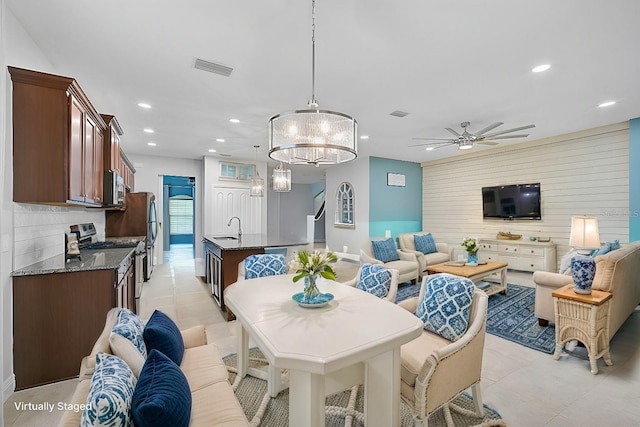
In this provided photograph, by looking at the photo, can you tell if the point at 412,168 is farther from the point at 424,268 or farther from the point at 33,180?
the point at 33,180

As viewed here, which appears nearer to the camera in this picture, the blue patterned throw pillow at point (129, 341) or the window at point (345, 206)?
the blue patterned throw pillow at point (129, 341)

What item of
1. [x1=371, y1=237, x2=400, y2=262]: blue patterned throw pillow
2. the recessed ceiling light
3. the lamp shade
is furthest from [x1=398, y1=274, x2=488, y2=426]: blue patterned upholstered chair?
[x1=371, y1=237, x2=400, y2=262]: blue patterned throw pillow

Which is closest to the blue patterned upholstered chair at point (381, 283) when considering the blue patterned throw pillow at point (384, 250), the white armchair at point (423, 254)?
the blue patterned throw pillow at point (384, 250)

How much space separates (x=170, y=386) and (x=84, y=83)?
3493 millimetres

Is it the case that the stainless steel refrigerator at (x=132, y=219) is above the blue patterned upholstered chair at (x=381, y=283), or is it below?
above

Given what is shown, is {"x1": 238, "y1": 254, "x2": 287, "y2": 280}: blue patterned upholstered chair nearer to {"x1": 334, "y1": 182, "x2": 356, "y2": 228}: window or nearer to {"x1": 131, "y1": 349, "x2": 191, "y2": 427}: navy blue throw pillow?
{"x1": 131, "y1": 349, "x2": 191, "y2": 427}: navy blue throw pillow

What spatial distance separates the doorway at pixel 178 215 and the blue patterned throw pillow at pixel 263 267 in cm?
856

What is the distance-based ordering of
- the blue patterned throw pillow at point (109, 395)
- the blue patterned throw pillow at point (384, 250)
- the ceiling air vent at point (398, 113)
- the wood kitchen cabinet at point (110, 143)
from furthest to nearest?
the blue patterned throw pillow at point (384, 250)
the ceiling air vent at point (398, 113)
the wood kitchen cabinet at point (110, 143)
the blue patterned throw pillow at point (109, 395)

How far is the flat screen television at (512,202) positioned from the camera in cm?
568

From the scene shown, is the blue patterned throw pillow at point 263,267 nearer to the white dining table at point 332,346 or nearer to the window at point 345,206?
the white dining table at point 332,346

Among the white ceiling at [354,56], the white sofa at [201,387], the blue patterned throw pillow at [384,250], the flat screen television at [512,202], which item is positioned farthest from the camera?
the flat screen television at [512,202]

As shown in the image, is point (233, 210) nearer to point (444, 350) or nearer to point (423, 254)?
point (423, 254)

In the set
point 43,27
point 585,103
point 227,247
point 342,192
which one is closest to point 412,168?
point 342,192

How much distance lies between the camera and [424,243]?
5.96 meters
